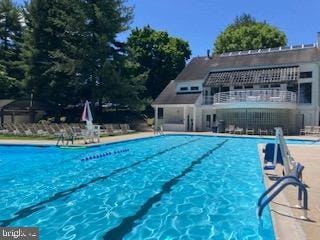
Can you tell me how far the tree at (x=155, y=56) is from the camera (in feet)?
152

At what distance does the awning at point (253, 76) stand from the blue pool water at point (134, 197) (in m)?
18.0

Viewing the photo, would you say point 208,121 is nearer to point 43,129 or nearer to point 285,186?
point 43,129

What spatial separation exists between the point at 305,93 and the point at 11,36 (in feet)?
120

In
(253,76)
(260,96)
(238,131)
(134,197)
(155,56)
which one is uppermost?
(155,56)

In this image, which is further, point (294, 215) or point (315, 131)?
point (315, 131)

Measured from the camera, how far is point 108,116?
Result: 134ft

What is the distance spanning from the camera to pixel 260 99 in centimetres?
2980

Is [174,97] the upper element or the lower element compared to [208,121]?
upper

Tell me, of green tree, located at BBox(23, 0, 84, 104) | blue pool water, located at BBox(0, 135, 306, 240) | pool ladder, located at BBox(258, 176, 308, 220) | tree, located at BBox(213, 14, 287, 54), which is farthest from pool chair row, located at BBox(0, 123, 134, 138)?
tree, located at BBox(213, 14, 287, 54)

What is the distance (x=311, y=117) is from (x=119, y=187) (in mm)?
25744

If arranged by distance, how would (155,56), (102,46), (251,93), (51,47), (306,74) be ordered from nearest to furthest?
(251,93), (306,74), (102,46), (51,47), (155,56)

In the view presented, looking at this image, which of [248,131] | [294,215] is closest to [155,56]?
[248,131]

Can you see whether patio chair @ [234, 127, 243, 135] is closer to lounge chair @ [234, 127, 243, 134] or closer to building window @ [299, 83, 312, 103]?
Result: lounge chair @ [234, 127, 243, 134]

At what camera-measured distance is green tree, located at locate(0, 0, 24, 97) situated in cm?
4356
